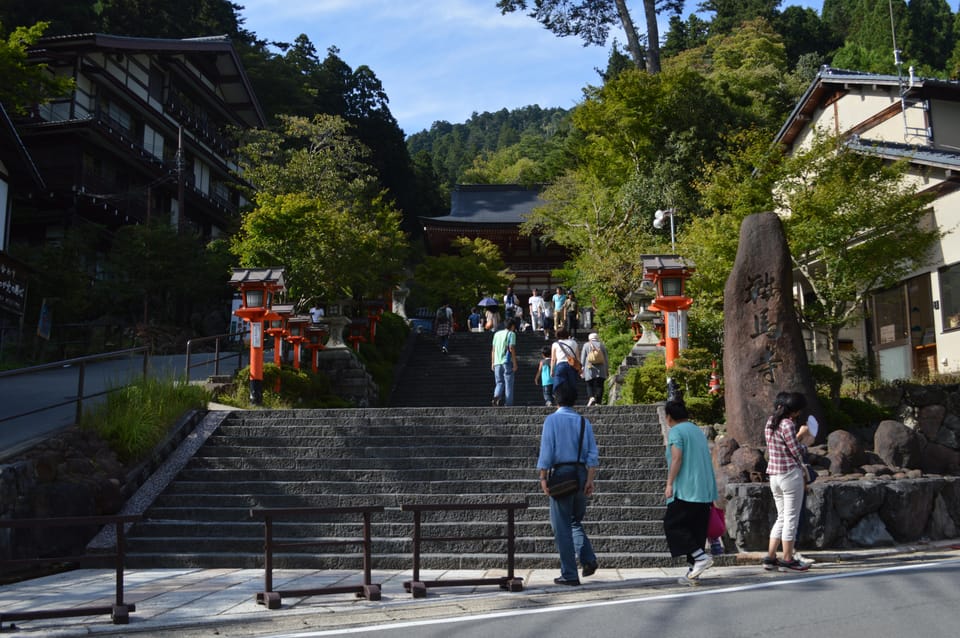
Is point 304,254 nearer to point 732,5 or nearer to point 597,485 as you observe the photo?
point 597,485

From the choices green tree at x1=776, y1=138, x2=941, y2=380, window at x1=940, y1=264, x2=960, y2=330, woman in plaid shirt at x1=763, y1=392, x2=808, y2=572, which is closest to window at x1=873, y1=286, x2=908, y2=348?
window at x1=940, y1=264, x2=960, y2=330

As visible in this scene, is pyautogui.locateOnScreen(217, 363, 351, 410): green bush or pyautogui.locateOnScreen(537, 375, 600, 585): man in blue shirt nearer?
pyautogui.locateOnScreen(537, 375, 600, 585): man in blue shirt

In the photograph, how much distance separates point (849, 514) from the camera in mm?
8883

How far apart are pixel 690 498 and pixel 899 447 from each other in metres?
5.05

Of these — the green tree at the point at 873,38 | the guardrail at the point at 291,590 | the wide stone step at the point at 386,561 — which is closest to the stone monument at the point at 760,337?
the wide stone step at the point at 386,561

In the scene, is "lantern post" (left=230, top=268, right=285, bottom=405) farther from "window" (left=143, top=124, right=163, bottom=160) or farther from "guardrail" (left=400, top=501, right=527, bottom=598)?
"window" (left=143, top=124, right=163, bottom=160)

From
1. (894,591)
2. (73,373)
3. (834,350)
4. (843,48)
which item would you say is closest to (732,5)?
(843,48)

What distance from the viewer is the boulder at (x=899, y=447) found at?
10.4 metres

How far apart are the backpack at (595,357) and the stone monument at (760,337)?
3713mm

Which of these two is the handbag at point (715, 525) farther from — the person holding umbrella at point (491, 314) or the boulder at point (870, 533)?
the person holding umbrella at point (491, 314)

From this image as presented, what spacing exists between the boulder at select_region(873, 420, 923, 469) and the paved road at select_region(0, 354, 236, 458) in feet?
34.2

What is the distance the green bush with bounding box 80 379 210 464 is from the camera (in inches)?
417

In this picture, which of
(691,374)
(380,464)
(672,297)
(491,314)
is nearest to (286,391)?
(380,464)

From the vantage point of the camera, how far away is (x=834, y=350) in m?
14.4
